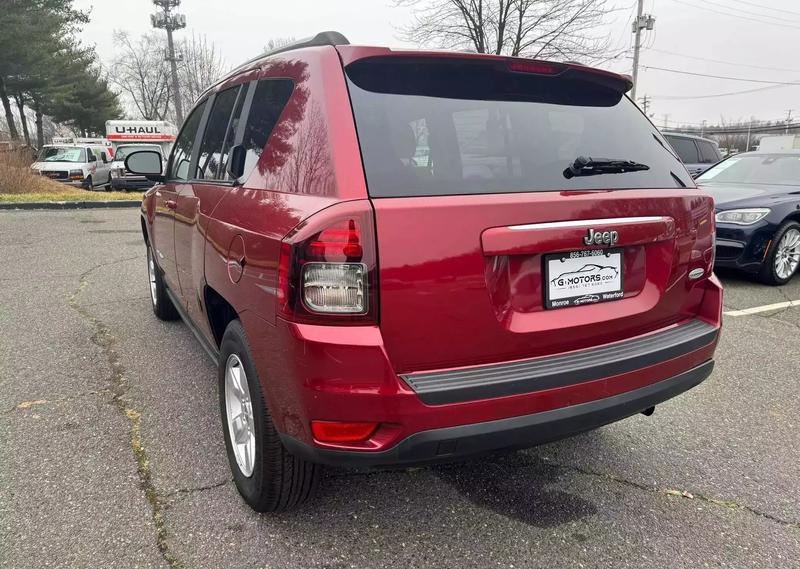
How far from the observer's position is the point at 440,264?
1.69m

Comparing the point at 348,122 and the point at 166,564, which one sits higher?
the point at 348,122

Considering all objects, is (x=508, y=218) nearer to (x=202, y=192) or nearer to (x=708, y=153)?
(x=202, y=192)

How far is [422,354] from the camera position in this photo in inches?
67.5

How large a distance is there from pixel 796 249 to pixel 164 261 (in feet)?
21.6

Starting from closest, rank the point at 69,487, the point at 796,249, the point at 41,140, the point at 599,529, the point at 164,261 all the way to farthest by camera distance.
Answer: the point at 599,529, the point at 69,487, the point at 164,261, the point at 796,249, the point at 41,140

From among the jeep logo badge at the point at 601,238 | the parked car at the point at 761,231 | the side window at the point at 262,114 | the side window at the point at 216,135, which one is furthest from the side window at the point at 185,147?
the parked car at the point at 761,231

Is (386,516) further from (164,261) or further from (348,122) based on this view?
(164,261)

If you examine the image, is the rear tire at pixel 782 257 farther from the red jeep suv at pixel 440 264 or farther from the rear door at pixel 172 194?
the rear door at pixel 172 194

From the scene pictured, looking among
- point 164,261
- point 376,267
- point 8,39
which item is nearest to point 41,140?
point 8,39

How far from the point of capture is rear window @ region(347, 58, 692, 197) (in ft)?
5.90

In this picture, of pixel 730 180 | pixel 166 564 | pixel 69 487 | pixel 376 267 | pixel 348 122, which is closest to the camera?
pixel 376 267

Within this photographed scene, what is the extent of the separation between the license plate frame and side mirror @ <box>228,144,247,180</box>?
1309 millimetres

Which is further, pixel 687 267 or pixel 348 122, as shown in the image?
pixel 687 267

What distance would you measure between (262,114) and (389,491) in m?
1.69
